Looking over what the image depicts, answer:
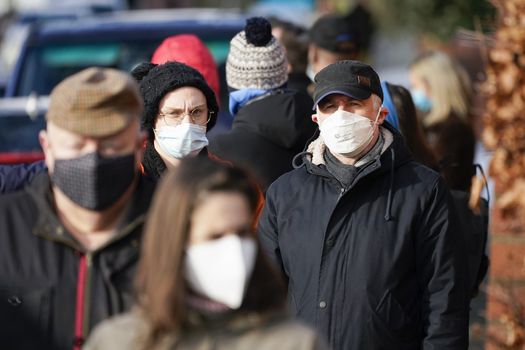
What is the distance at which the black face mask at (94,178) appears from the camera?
11.5 ft

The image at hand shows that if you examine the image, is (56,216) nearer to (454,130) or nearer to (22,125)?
(454,130)

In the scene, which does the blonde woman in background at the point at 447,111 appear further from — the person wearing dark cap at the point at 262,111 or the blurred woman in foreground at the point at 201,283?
the blurred woman in foreground at the point at 201,283

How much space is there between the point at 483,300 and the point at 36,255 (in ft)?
20.3

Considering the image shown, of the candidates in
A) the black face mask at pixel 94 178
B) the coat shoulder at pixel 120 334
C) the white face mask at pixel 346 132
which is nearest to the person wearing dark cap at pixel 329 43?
the white face mask at pixel 346 132

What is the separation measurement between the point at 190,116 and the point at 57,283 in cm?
179

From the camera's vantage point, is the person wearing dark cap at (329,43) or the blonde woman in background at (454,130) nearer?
the blonde woman in background at (454,130)

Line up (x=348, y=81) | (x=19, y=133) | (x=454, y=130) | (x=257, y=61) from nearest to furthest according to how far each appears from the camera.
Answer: (x=348, y=81) → (x=257, y=61) → (x=454, y=130) → (x=19, y=133)

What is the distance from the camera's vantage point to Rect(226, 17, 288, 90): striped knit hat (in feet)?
→ 21.0

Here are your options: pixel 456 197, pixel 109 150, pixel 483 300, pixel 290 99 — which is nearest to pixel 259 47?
pixel 290 99

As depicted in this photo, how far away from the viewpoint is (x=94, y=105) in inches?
138

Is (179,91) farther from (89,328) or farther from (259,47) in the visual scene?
(89,328)

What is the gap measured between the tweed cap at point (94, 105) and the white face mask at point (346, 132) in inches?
60.1

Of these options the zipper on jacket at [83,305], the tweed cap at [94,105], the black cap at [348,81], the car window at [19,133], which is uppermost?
the tweed cap at [94,105]

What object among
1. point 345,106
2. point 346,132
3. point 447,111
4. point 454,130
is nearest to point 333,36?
point 447,111
